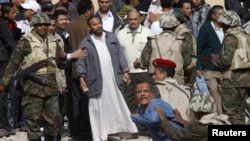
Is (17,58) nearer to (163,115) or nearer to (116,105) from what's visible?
(116,105)

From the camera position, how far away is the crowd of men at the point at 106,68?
15398 millimetres

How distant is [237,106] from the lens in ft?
51.8

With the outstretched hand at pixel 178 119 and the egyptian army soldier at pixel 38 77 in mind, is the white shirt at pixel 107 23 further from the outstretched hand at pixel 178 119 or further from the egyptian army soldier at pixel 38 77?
the outstretched hand at pixel 178 119

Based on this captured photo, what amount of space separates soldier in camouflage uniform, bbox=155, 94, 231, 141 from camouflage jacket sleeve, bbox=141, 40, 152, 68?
4441 mm

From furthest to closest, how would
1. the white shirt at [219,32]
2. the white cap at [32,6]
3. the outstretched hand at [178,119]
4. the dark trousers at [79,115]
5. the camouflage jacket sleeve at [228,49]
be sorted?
1. the white cap at [32,6]
2. the dark trousers at [79,115]
3. the white shirt at [219,32]
4. the camouflage jacket sleeve at [228,49]
5. the outstretched hand at [178,119]

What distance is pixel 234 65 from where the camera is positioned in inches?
615

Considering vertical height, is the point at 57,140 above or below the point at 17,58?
below

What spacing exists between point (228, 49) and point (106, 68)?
5.92 ft

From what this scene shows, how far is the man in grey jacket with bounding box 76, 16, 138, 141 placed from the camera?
1631cm

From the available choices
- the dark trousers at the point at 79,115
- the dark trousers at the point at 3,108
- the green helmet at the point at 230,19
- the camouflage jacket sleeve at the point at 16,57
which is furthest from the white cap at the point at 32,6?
the green helmet at the point at 230,19

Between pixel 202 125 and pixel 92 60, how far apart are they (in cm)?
535

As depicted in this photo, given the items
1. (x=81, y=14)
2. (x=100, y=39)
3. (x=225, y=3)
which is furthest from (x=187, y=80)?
(x=225, y=3)

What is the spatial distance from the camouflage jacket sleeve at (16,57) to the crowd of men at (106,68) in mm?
12

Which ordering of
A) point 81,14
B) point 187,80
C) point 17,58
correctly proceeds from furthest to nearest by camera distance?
point 81,14 < point 187,80 < point 17,58
